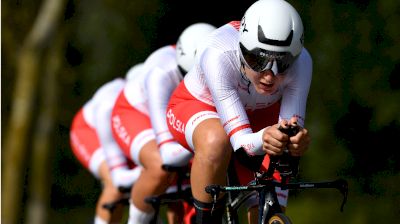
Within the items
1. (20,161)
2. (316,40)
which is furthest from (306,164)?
(20,161)

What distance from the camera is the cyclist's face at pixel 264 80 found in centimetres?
762

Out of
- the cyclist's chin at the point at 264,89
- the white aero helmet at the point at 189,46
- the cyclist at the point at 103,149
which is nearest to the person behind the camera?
the cyclist's chin at the point at 264,89

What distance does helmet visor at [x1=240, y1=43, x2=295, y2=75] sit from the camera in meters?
7.50

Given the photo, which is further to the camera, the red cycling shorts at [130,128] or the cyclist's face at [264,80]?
the red cycling shorts at [130,128]

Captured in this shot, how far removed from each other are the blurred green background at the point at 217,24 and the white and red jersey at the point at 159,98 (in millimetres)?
5372

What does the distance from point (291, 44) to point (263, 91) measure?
0.41m

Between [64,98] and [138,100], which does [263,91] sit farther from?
[64,98]

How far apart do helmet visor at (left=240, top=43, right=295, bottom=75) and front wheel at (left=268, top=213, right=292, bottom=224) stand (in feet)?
2.95

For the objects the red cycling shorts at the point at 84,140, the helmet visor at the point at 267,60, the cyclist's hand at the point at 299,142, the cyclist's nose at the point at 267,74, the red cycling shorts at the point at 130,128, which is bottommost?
the red cycling shorts at the point at 84,140

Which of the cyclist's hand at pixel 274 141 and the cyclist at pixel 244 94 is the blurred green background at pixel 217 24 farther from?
the cyclist's hand at pixel 274 141

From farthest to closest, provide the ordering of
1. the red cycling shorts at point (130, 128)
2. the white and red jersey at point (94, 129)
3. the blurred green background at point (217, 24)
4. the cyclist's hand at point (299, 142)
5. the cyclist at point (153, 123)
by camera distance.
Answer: the blurred green background at point (217, 24) < the white and red jersey at point (94, 129) < the red cycling shorts at point (130, 128) < the cyclist at point (153, 123) < the cyclist's hand at point (299, 142)

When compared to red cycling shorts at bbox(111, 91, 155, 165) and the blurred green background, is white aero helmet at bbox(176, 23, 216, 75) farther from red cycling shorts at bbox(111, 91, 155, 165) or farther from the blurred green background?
the blurred green background

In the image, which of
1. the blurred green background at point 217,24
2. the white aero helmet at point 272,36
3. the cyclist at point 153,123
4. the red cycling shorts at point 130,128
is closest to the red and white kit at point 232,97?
the white aero helmet at point 272,36

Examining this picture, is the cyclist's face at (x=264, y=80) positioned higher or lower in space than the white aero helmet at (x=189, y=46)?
higher
